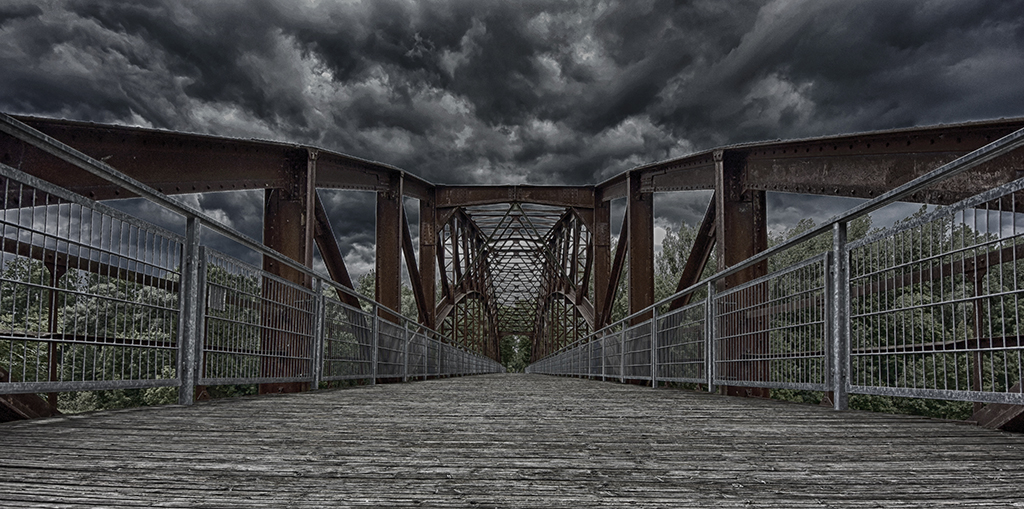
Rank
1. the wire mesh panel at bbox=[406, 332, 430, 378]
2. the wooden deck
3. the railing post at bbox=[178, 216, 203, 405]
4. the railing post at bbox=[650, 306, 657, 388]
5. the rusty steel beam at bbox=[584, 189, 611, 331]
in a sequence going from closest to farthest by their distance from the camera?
the wooden deck
the railing post at bbox=[178, 216, 203, 405]
the railing post at bbox=[650, 306, 657, 388]
the wire mesh panel at bbox=[406, 332, 430, 378]
the rusty steel beam at bbox=[584, 189, 611, 331]

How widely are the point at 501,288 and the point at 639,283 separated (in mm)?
45145

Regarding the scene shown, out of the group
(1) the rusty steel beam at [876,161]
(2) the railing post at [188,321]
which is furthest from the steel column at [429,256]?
(2) the railing post at [188,321]

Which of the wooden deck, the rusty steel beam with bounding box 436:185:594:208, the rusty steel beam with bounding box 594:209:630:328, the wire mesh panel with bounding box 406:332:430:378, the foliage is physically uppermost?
the rusty steel beam with bounding box 436:185:594:208

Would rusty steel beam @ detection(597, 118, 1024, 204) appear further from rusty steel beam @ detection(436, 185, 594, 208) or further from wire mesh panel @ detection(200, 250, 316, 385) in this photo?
rusty steel beam @ detection(436, 185, 594, 208)

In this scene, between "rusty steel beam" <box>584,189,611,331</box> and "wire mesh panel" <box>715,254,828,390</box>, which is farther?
"rusty steel beam" <box>584,189,611,331</box>

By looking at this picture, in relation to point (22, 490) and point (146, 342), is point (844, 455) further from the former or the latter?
point (146, 342)

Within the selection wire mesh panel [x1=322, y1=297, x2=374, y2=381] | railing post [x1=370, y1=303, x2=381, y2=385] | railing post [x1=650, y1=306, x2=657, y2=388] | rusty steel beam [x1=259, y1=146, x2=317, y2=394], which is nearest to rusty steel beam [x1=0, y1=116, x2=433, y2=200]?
rusty steel beam [x1=259, y1=146, x2=317, y2=394]

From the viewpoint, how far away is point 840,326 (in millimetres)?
4219

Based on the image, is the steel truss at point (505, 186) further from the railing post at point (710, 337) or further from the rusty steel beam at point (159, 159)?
the railing post at point (710, 337)

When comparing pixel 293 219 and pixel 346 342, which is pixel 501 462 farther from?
pixel 293 219

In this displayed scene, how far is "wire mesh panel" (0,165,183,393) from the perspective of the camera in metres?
3.14

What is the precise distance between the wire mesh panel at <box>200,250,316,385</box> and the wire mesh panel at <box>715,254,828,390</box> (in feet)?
14.2

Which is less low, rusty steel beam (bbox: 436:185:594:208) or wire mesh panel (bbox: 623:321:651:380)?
rusty steel beam (bbox: 436:185:594:208)

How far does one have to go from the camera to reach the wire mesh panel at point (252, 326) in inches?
190
